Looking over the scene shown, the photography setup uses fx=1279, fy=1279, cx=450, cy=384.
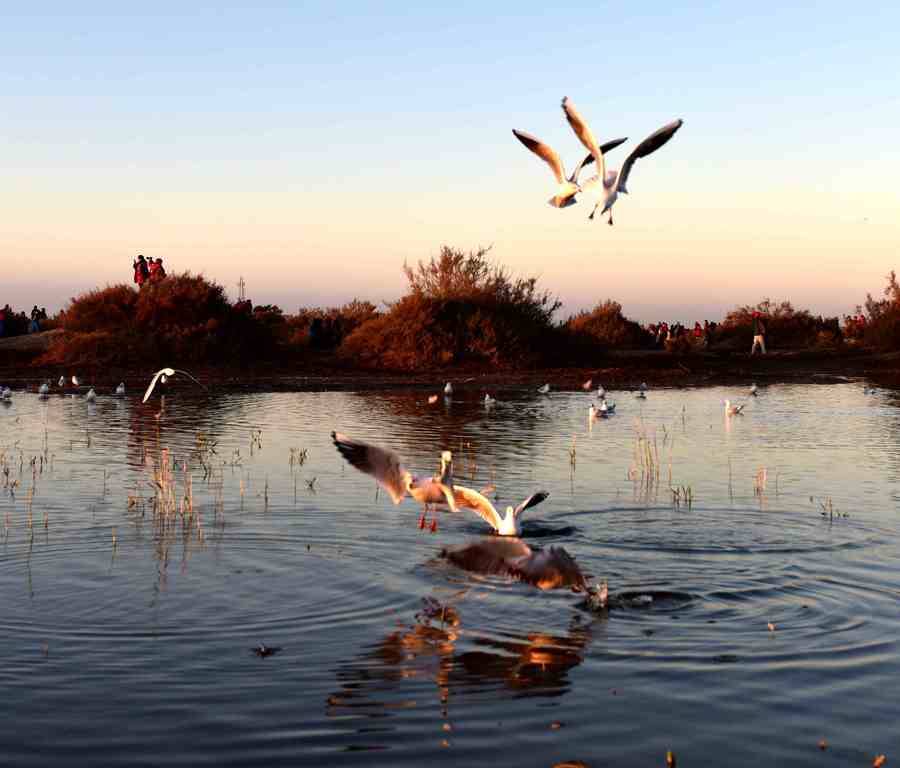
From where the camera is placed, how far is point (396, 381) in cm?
3344

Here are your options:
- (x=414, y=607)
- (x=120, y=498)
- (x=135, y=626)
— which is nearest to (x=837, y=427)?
(x=120, y=498)

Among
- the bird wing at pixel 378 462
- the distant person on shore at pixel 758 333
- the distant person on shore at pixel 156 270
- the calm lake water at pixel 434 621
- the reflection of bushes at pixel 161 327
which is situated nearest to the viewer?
the calm lake water at pixel 434 621

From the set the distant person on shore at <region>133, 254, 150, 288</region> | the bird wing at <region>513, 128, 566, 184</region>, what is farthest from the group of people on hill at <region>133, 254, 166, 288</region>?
the bird wing at <region>513, 128, 566, 184</region>

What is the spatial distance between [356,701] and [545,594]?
7.84ft

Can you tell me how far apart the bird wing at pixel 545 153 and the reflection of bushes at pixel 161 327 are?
88.0 ft

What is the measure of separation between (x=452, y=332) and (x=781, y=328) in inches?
912

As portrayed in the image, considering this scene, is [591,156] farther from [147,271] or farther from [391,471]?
[147,271]

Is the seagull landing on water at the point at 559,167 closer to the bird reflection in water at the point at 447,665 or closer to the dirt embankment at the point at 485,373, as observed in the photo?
the bird reflection in water at the point at 447,665

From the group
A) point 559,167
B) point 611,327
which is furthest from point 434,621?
point 611,327

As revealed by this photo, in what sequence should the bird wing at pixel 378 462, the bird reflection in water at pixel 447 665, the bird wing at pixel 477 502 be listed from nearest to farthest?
1. the bird reflection in water at pixel 447 665
2. the bird wing at pixel 477 502
3. the bird wing at pixel 378 462

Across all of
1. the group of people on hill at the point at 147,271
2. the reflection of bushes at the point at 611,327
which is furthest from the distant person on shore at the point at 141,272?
the reflection of bushes at the point at 611,327

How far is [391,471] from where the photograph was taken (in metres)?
9.25

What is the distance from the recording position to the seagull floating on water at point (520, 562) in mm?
7160

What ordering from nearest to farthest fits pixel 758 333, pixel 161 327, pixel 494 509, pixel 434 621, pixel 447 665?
1. pixel 447 665
2. pixel 434 621
3. pixel 494 509
4. pixel 161 327
5. pixel 758 333
